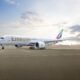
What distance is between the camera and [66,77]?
9.09 m

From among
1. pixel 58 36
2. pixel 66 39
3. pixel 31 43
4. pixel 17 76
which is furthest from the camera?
pixel 58 36

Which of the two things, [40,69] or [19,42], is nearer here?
[40,69]

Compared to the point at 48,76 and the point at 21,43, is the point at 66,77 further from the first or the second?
the point at 21,43

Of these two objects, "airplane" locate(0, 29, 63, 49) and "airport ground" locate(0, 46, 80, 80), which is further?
"airplane" locate(0, 29, 63, 49)

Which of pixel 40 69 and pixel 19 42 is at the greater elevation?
pixel 19 42

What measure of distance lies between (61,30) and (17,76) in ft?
237

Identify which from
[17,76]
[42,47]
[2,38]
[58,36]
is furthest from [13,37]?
[17,76]

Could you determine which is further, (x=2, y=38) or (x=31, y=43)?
(x=31, y=43)

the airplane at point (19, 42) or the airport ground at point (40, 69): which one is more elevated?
the airplane at point (19, 42)

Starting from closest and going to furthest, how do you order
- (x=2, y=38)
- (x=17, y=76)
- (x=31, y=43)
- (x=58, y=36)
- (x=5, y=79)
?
(x=5, y=79) → (x=17, y=76) → (x=2, y=38) → (x=31, y=43) → (x=58, y=36)

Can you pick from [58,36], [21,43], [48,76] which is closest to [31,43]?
[21,43]

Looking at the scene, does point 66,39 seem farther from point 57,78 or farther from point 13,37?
point 57,78

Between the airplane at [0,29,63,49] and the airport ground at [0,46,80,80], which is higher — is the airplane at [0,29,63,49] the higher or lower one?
the higher one

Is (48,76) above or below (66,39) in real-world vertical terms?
below
